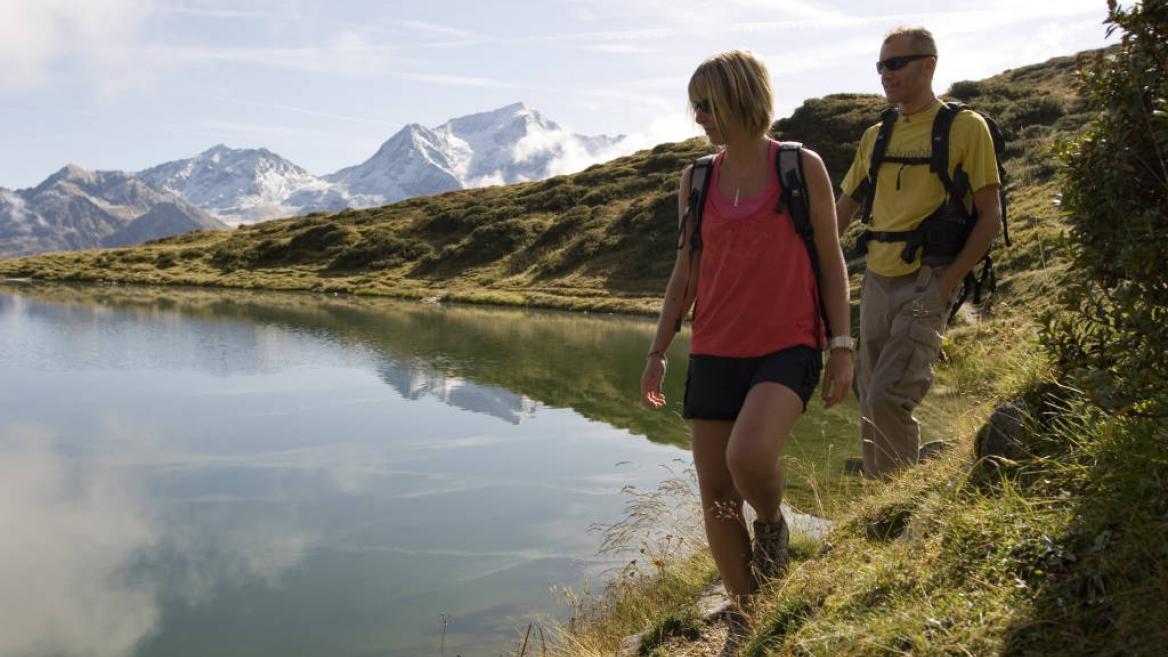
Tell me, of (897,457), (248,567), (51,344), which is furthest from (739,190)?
(51,344)

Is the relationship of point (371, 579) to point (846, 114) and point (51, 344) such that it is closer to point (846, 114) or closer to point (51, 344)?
point (51, 344)

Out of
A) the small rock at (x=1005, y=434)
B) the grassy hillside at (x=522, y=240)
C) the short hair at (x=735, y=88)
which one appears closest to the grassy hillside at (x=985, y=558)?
the small rock at (x=1005, y=434)

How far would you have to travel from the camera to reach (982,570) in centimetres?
324

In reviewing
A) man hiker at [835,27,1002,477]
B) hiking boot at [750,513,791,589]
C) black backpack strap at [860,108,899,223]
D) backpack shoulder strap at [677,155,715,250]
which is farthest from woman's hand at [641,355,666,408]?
black backpack strap at [860,108,899,223]

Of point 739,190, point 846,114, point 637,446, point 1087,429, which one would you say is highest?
point 846,114

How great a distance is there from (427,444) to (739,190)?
8240mm

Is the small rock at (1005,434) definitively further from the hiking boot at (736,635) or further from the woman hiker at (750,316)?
the hiking boot at (736,635)

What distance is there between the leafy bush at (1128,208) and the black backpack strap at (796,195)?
94cm

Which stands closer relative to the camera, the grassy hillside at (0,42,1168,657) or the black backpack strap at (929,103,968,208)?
the grassy hillside at (0,42,1168,657)

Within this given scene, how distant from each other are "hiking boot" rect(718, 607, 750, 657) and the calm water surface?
6.06 ft

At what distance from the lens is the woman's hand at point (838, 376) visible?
377 centimetres

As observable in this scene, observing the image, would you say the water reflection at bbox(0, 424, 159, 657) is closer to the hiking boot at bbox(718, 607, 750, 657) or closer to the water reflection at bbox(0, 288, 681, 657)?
the water reflection at bbox(0, 288, 681, 657)

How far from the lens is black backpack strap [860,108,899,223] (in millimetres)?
5273

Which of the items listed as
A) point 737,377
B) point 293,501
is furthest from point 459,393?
point 737,377
